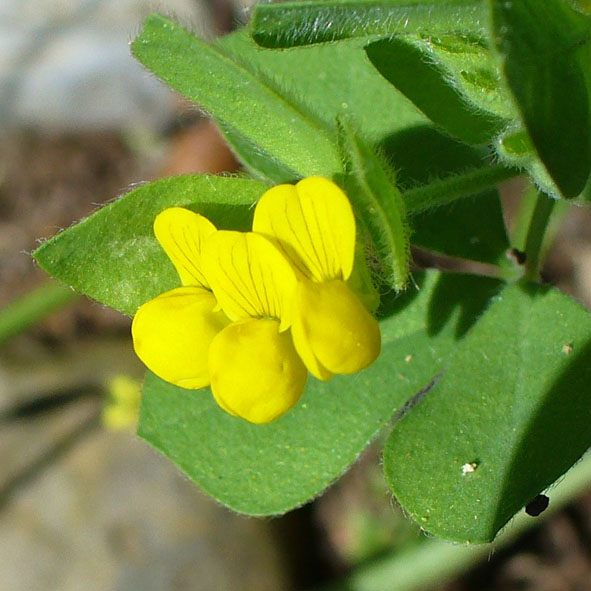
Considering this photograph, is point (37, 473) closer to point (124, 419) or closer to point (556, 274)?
point (124, 419)

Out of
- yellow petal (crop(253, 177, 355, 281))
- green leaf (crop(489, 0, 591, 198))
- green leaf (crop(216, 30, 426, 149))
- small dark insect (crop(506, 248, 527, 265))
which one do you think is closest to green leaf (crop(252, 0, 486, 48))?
green leaf (crop(489, 0, 591, 198))

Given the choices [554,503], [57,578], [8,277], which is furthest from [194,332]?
[8,277]

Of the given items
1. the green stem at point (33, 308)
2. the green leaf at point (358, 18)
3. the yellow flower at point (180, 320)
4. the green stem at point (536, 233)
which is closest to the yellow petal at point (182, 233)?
the yellow flower at point (180, 320)

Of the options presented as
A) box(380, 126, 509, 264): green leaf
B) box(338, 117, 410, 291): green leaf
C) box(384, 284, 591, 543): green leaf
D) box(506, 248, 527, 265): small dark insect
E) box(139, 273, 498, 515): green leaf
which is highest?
box(338, 117, 410, 291): green leaf

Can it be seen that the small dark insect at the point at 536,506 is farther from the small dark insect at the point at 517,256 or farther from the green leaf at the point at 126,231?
the green leaf at the point at 126,231

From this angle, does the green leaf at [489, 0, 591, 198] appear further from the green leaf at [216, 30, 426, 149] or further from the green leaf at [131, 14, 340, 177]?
the green leaf at [216, 30, 426, 149]
